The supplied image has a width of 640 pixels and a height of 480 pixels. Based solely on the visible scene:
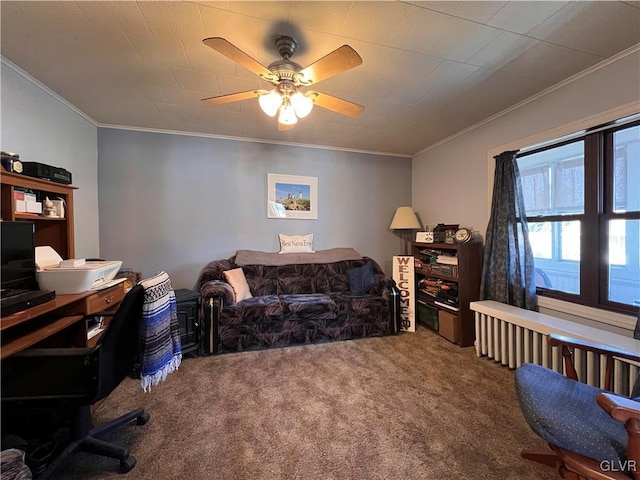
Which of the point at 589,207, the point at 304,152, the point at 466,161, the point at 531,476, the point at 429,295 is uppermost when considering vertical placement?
the point at 304,152

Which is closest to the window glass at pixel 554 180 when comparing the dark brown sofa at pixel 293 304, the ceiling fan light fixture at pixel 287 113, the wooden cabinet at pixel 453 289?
the wooden cabinet at pixel 453 289

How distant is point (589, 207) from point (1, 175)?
13.5ft

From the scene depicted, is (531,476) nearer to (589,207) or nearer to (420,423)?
(420,423)

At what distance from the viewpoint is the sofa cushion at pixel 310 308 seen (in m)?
2.88

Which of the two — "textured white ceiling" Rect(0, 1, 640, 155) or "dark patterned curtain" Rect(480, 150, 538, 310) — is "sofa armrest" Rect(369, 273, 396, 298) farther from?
"textured white ceiling" Rect(0, 1, 640, 155)

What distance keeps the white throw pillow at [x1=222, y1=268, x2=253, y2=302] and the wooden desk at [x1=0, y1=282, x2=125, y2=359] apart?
4.03ft

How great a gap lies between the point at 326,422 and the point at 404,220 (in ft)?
9.53

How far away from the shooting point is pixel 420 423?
1.69 meters

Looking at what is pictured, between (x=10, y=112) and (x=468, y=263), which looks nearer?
(x=10, y=112)

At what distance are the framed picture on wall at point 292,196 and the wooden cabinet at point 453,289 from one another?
175 centimetres

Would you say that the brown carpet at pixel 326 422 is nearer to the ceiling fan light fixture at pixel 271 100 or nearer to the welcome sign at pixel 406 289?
the welcome sign at pixel 406 289

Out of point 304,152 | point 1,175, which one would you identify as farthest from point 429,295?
point 1,175

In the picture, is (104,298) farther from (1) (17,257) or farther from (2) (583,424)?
(2) (583,424)

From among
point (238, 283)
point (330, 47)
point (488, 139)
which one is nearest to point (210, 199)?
point (238, 283)
